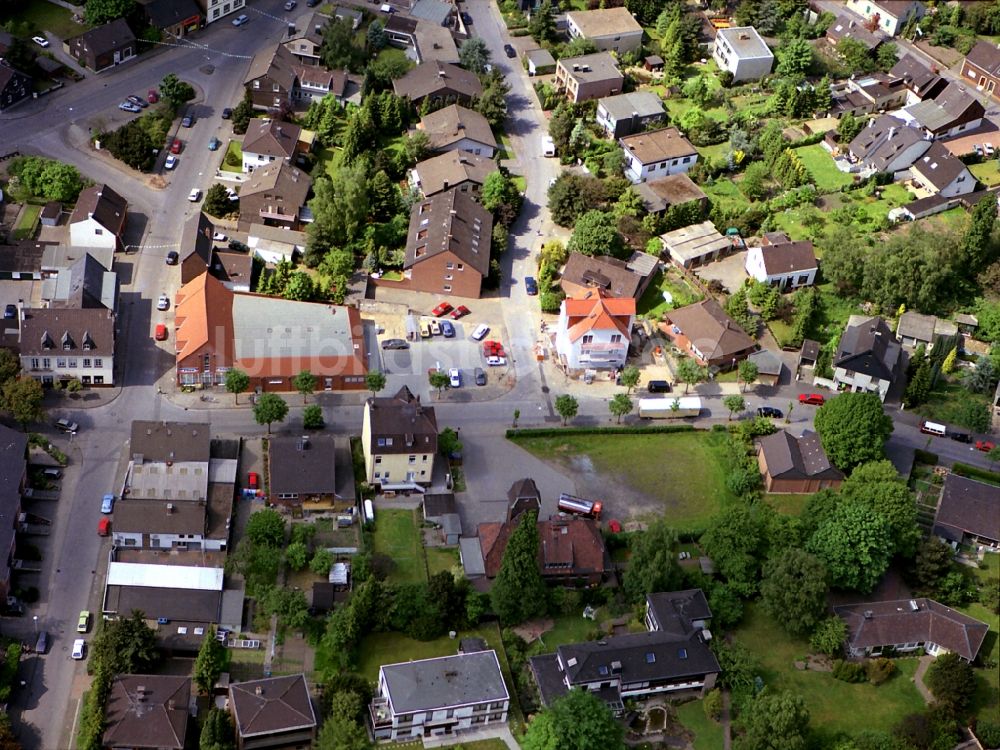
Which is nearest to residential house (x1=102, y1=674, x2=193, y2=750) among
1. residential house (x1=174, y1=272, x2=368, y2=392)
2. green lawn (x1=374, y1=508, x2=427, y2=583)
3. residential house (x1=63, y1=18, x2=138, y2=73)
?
green lawn (x1=374, y1=508, x2=427, y2=583)

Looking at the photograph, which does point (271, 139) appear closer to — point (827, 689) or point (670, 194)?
point (670, 194)

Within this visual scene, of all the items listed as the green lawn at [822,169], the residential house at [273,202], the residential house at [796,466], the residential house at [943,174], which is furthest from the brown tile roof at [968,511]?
the residential house at [273,202]

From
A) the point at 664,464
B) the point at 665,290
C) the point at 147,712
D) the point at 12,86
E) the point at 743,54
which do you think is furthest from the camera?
the point at 743,54

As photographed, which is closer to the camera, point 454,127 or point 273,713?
point 273,713

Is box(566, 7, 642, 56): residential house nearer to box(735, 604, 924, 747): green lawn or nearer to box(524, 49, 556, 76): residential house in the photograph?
box(524, 49, 556, 76): residential house

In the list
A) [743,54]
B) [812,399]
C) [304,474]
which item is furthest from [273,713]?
[743,54]

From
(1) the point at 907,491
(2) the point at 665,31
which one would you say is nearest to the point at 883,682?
(1) the point at 907,491
